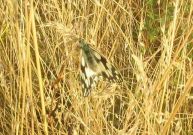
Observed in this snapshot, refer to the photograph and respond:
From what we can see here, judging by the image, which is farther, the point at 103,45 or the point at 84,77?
the point at 103,45

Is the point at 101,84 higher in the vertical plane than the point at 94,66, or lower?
lower

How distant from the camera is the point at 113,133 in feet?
3.37

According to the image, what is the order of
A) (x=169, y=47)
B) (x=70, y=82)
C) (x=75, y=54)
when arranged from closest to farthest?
(x=169, y=47) → (x=75, y=54) → (x=70, y=82)

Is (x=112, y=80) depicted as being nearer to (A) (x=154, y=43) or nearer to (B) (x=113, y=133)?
(B) (x=113, y=133)

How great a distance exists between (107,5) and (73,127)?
516 mm

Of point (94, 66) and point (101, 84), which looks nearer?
point (94, 66)

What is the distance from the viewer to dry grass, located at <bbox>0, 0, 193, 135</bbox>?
2.46 ft

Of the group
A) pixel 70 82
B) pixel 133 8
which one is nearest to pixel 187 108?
pixel 70 82

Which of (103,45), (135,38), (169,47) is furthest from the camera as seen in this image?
(135,38)

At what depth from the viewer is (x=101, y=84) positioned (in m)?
1.08

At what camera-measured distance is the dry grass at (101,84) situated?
2.46 ft

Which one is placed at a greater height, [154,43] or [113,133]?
[154,43]

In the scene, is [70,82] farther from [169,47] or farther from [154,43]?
[154,43]

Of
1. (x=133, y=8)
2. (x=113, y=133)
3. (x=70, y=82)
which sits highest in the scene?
(x=133, y=8)
